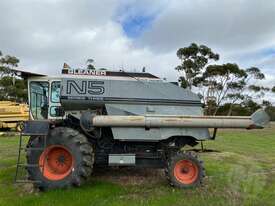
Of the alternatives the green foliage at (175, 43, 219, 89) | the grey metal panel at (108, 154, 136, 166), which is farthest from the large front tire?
the green foliage at (175, 43, 219, 89)

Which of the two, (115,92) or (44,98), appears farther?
(44,98)

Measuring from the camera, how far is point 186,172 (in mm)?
9992

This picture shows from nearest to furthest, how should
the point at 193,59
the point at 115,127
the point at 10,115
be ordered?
the point at 115,127 → the point at 10,115 → the point at 193,59

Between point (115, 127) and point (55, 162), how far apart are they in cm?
170

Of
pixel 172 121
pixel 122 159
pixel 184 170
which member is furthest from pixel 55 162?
pixel 184 170

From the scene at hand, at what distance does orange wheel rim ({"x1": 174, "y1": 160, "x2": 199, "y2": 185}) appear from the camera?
988cm

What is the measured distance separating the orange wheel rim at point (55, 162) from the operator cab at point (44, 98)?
1.03 metres

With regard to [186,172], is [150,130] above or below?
above

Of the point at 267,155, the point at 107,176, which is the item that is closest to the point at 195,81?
the point at 267,155

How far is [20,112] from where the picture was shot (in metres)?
31.7

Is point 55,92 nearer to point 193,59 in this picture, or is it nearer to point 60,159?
point 60,159

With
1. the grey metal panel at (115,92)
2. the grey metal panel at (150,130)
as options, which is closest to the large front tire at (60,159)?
the grey metal panel at (115,92)

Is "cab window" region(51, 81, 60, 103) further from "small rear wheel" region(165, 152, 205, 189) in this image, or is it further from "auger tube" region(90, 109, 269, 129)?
"small rear wheel" region(165, 152, 205, 189)

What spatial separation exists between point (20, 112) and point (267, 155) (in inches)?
803
